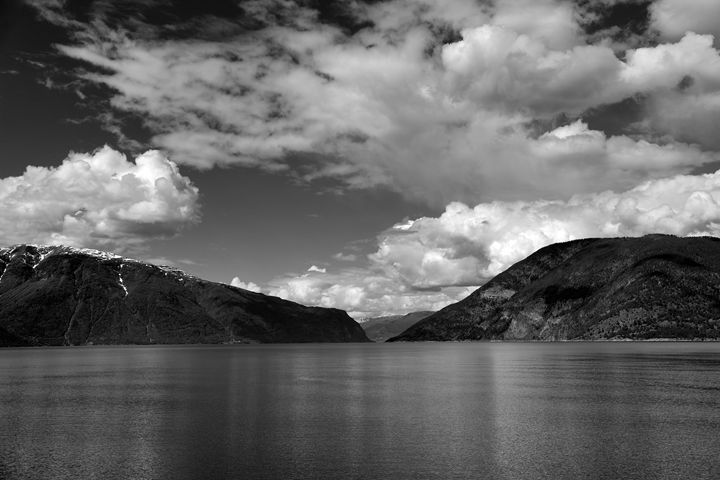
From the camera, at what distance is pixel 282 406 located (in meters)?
81.6

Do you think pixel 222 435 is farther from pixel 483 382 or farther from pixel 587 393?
pixel 483 382

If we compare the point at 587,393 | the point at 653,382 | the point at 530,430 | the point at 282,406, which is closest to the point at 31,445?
the point at 282,406

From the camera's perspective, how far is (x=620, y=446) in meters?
52.7

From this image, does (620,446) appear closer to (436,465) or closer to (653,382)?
(436,465)

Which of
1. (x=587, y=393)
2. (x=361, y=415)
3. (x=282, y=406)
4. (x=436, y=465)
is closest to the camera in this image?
(x=436, y=465)

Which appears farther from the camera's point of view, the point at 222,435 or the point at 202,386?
the point at 202,386

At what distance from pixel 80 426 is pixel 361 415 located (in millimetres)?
32755

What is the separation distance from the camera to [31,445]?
179 feet

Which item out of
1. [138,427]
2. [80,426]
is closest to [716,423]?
[138,427]

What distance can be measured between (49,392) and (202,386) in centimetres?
2755

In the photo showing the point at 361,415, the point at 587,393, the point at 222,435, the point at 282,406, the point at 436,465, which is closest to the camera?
the point at 436,465

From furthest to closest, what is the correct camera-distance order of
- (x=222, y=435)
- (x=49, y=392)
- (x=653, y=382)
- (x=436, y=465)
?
1. (x=653, y=382)
2. (x=49, y=392)
3. (x=222, y=435)
4. (x=436, y=465)

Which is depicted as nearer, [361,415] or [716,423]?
[716,423]

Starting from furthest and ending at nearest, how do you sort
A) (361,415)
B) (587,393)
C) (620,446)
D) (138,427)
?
(587,393)
(361,415)
(138,427)
(620,446)
